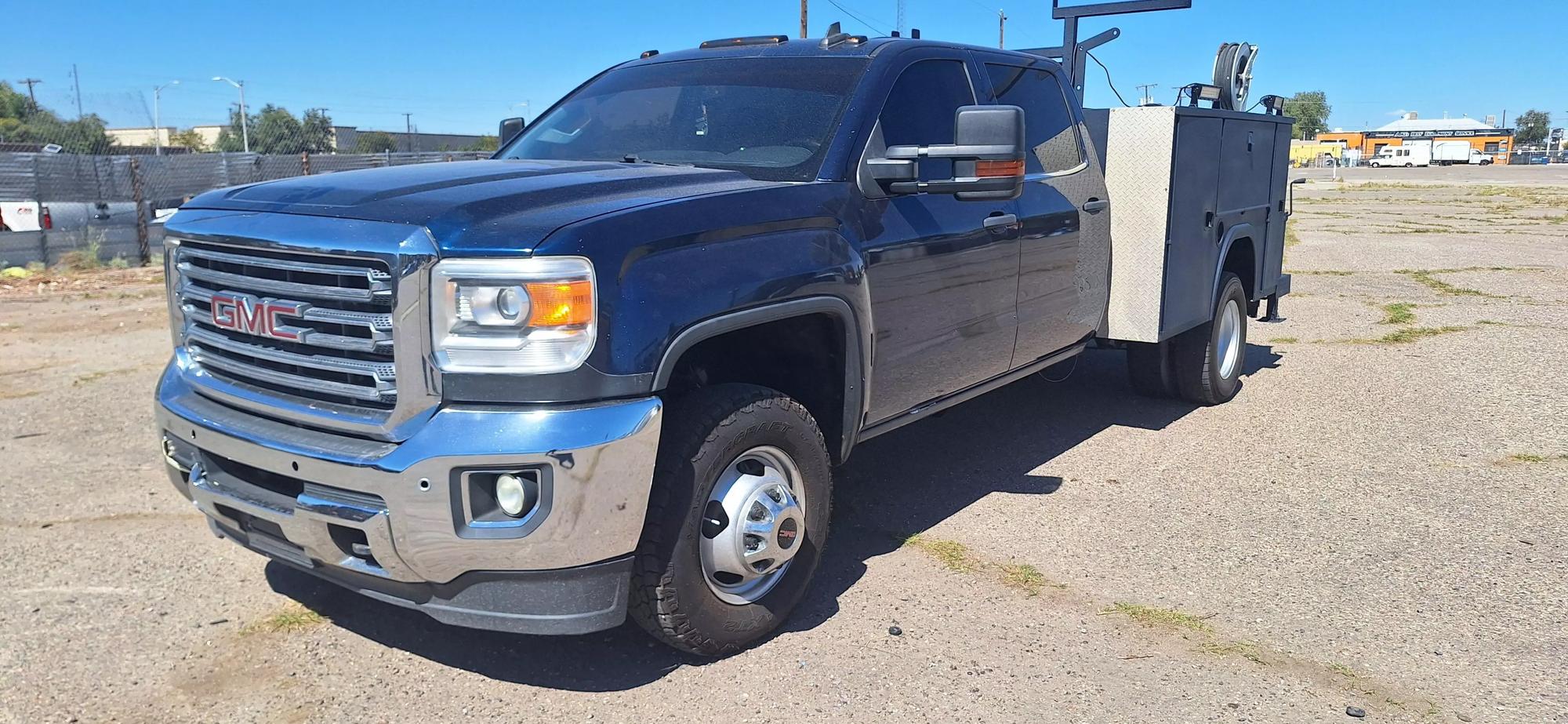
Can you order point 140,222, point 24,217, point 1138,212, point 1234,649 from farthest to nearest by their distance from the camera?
point 140,222
point 24,217
point 1138,212
point 1234,649

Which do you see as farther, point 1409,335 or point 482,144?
point 482,144

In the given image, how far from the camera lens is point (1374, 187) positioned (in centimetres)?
4878

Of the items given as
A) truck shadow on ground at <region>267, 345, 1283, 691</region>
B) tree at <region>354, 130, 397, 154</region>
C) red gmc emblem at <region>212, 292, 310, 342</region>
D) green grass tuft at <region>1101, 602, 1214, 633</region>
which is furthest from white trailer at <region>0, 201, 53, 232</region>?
tree at <region>354, 130, 397, 154</region>

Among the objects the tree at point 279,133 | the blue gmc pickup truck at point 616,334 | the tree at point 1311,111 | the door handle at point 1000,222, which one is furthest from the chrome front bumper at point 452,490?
the tree at point 1311,111

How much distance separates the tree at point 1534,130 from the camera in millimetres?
140500

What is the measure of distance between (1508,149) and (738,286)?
5089 inches

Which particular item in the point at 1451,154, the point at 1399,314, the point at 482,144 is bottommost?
the point at 1399,314

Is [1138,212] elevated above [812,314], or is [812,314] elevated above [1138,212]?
[1138,212]

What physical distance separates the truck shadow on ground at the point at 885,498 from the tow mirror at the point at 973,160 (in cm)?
143

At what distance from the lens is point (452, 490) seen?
2.90m

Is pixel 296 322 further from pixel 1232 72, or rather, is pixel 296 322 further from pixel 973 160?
pixel 1232 72

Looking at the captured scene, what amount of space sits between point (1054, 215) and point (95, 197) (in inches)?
587

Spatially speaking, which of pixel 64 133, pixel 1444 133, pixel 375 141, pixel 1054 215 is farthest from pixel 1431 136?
pixel 1054 215

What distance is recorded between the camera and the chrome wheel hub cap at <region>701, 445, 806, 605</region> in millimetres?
3459
